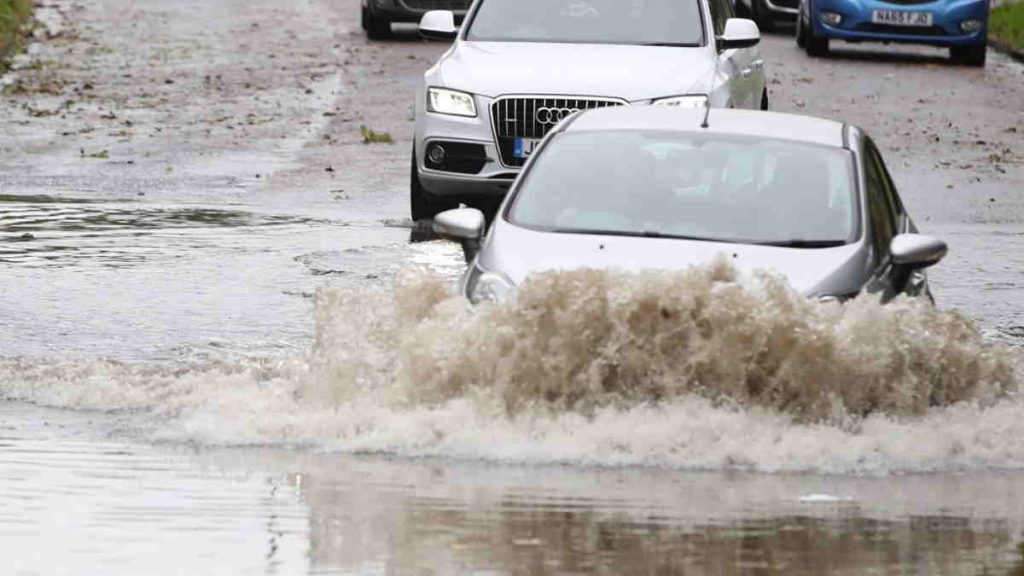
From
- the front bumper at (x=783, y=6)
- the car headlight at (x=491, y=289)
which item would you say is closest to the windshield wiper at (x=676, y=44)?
the car headlight at (x=491, y=289)

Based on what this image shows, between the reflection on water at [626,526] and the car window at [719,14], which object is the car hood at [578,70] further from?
the reflection on water at [626,526]

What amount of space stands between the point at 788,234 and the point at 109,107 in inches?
595

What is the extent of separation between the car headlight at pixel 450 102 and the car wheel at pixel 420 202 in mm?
404

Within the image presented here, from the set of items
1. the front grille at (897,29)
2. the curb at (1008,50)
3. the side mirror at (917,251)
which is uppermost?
the side mirror at (917,251)

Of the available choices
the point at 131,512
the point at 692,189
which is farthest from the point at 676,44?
the point at 131,512

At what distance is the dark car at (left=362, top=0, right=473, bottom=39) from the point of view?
32.0m

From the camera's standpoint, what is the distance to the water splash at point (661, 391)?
30.0 ft

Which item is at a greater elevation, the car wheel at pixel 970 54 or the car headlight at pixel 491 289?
the car headlight at pixel 491 289

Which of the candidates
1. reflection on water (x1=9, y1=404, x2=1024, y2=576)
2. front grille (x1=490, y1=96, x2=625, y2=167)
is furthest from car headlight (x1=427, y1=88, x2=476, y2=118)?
reflection on water (x1=9, y1=404, x2=1024, y2=576)

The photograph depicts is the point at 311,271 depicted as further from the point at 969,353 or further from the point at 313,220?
the point at 969,353

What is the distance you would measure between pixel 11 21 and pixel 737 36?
1793cm

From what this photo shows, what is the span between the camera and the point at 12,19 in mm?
34125

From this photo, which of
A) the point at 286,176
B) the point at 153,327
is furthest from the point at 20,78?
the point at 153,327

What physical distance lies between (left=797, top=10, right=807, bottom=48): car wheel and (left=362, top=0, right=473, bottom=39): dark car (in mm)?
4133
